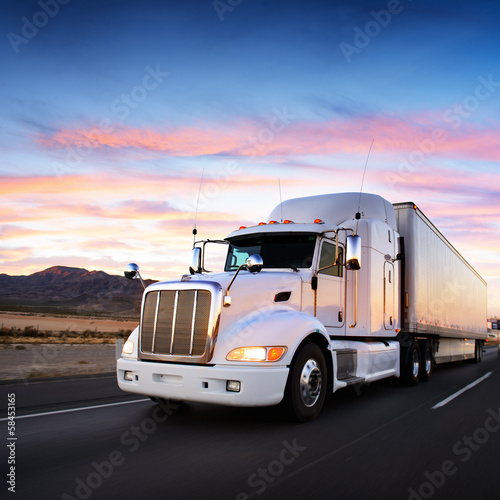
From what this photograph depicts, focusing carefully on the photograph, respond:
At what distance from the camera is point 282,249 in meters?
8.12

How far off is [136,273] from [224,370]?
2.46 m

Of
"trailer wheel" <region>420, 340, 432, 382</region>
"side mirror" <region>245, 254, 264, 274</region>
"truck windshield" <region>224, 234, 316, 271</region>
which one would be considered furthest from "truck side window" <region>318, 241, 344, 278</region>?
"trailer wheel" <region>420, 340, 432, 382</region>

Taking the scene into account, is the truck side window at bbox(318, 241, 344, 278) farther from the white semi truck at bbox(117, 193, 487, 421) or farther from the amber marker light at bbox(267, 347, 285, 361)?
the amber marker light at bbox(267, 347, 285, 361)

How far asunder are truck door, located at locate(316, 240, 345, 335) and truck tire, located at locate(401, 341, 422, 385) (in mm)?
3358

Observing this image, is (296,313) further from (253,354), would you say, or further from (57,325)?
(57,325)

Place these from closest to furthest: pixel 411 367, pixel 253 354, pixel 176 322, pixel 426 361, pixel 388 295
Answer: pixel 253 354
pixel 176 322
pixel 388 295
pixel 411 367
pixel 426 361

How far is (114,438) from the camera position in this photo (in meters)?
5.75

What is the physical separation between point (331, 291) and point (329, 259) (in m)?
0.51

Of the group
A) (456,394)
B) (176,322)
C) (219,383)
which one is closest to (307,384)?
(219,383)

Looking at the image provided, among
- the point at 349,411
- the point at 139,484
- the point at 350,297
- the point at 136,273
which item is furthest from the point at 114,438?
the point at 350,297

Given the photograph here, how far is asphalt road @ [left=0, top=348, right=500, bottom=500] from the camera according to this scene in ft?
13.5

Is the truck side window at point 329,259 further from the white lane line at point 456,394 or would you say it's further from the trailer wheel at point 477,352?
the trailer wheel at point 477,352

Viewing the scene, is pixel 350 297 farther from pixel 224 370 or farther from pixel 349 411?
pixel 224 370

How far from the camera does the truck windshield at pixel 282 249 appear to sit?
26.1ft
